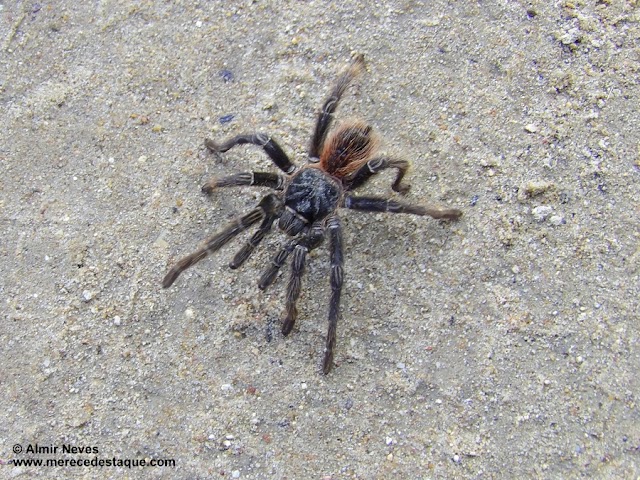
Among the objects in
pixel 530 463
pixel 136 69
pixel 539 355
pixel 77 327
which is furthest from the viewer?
pixel 136 69

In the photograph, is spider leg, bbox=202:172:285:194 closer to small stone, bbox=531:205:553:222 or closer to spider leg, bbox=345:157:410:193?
spider leg, bbox=345:157:410:193

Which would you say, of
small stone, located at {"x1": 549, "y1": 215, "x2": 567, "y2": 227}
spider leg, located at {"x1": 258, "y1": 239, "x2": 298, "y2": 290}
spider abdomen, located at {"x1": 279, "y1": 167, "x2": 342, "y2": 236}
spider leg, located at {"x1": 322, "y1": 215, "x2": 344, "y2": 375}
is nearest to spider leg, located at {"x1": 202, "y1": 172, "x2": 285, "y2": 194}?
spider abdomen, located at {"x1": 279, "y1": 167, "x2": 342, "y2": 236}

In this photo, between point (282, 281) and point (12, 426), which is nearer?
point (12, 426)

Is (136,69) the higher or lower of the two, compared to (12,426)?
higher

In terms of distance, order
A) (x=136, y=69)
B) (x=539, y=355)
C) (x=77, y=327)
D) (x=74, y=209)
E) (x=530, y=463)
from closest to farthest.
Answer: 1. (x=530, y=463)
2. (x=539, y=355)
3. (x=77, y=327)
4. (x=74, y=209)
5. (x=136, y=69)

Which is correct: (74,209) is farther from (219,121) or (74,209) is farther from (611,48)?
(611,48)

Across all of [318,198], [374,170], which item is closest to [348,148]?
[374,170]

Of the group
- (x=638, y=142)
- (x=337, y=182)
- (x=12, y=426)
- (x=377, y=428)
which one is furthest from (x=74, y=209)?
(x=638, y=142)

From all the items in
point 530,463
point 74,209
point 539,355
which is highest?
point 74,209

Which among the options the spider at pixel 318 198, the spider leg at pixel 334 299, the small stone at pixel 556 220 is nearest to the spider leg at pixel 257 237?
the spider at pixel 318 198
